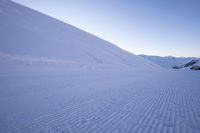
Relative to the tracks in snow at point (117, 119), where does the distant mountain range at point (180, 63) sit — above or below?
above

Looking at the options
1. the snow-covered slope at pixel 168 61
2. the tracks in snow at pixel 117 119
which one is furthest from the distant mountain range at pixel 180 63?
the tracks in snow at pixel 117 119

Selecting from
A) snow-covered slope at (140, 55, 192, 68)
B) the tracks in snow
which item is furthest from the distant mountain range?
the tracks in snow

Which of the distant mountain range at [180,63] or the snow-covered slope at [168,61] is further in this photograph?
the snow-covered slope at [168,61]

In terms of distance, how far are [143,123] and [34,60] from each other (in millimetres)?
19672

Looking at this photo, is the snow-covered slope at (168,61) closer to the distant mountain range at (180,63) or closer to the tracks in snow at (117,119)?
the distant mountain range at (180,63)

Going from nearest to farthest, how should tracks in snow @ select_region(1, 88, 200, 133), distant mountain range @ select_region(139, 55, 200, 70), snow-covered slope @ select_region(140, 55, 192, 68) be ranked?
tracks in snow @ select_region(1, 88, 200, 133)
distant mountain range @ select_region(139, 55, 200, 70)
snow-covered slope @ select_region(140, 55, 192, 68)

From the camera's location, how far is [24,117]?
4.88 m

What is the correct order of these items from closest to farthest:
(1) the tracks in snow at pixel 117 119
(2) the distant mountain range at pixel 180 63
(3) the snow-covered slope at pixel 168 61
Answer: (1) the tracks in snow at pixel 117 119 → (2) the distant mountain range at pixel 180 63 → (3) the snow-covered slope at pixel 168 61

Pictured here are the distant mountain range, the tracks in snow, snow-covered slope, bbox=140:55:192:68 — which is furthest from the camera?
snow-covered slope, bbox=140:55:192:68

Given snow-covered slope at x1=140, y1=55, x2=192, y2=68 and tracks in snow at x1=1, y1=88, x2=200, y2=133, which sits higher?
snow-covered slope at x1=140, y1=55, x2=192, y2=68

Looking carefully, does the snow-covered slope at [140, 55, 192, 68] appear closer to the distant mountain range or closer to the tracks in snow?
the distant mountain range

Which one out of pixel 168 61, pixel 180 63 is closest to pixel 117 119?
pixel 180 63

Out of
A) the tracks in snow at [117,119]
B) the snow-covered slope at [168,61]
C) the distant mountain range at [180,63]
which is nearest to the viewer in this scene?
the tracks in snow at [117,119]

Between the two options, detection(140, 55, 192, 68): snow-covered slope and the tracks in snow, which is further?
detection(140, 55, 192, 68): snow-covered slope
